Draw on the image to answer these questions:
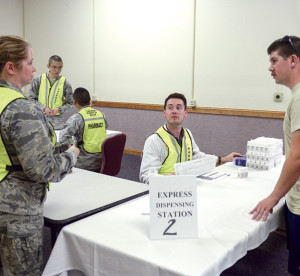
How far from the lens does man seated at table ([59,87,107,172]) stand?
344cm

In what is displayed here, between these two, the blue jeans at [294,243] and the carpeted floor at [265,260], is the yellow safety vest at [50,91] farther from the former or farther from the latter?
the blue jeans at [294,243]

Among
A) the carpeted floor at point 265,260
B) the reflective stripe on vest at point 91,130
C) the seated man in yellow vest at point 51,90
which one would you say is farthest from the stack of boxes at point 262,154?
the seated man in yellow vest at point 51,90

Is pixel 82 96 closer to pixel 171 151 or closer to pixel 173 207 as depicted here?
pixel 171 151

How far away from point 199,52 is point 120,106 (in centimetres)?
180

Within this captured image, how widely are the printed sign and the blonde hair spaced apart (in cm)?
72

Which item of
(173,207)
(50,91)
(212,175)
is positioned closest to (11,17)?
(50,91)

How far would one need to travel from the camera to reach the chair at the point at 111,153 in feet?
10.4

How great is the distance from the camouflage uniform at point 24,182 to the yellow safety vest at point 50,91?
144 inches

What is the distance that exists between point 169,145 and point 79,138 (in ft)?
4.16

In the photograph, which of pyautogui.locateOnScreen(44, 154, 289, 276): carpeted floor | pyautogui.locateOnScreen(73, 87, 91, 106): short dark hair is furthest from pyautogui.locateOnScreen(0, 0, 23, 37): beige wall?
pyautogui.locateOnScreen(44, 154, 289, 276): carpeted floor

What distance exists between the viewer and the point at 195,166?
6.93 feet

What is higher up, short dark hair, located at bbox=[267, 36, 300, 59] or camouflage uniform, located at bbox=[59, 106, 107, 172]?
short dark hair, located at bbox=[267, 36, 300, 59]

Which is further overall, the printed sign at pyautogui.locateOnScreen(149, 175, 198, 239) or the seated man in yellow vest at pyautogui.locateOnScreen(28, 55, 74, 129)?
the seated man in yellow vest at pyautogui.locateOnScreen(28, 55, 74, 129)

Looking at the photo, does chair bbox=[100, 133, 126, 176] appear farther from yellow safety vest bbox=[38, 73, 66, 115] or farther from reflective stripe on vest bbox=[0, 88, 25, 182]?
yellow safety vest bbox=[38, 73, 66, 115]
